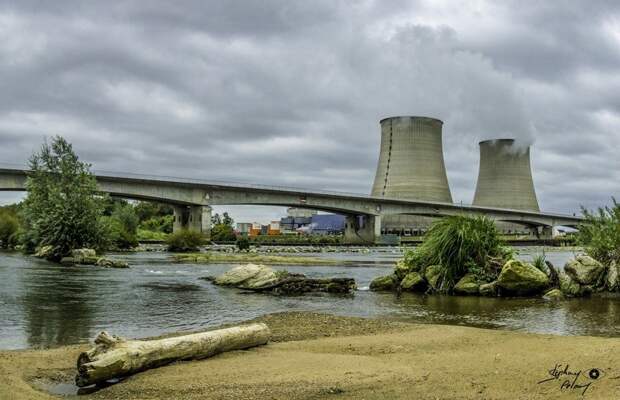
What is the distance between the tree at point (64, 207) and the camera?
112ft

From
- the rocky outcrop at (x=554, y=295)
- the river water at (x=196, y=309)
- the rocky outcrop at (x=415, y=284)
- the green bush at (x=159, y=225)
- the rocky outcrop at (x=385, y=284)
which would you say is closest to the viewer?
the river water at (x=196, y=309)

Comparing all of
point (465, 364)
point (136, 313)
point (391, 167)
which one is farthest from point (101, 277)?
point (391, 167)

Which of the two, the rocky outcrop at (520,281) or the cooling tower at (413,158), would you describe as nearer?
the rocky outcrop at (520,281)

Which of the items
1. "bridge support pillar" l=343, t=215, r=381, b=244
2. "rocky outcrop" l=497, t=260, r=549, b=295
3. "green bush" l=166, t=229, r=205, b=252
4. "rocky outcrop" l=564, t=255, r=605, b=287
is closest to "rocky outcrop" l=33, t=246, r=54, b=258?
"green bush" l=166, t=229, r=205, b=252

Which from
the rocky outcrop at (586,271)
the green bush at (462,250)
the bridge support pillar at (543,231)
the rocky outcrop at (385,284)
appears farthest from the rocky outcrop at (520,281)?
the bridge support pillar at (543,231)

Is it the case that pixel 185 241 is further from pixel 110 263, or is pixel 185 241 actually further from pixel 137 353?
pixel 137 353

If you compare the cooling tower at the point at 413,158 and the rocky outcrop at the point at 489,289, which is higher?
the cooling tower at the point at 413,158

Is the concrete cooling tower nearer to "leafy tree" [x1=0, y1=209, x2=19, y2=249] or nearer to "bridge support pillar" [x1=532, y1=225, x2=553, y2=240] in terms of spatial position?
"leafy tree" [x1=0, y1=209, x2=19, y2=249]

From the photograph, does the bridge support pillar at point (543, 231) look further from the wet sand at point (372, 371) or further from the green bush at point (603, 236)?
the wet sand at point (372, 371)

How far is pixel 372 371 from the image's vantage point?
6.66 meters

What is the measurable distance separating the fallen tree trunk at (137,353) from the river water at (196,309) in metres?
2.79

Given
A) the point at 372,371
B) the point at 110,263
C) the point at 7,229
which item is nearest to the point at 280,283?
the point at 372,371

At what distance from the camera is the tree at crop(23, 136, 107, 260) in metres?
34.1

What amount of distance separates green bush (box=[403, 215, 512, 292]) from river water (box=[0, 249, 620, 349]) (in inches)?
57.5
